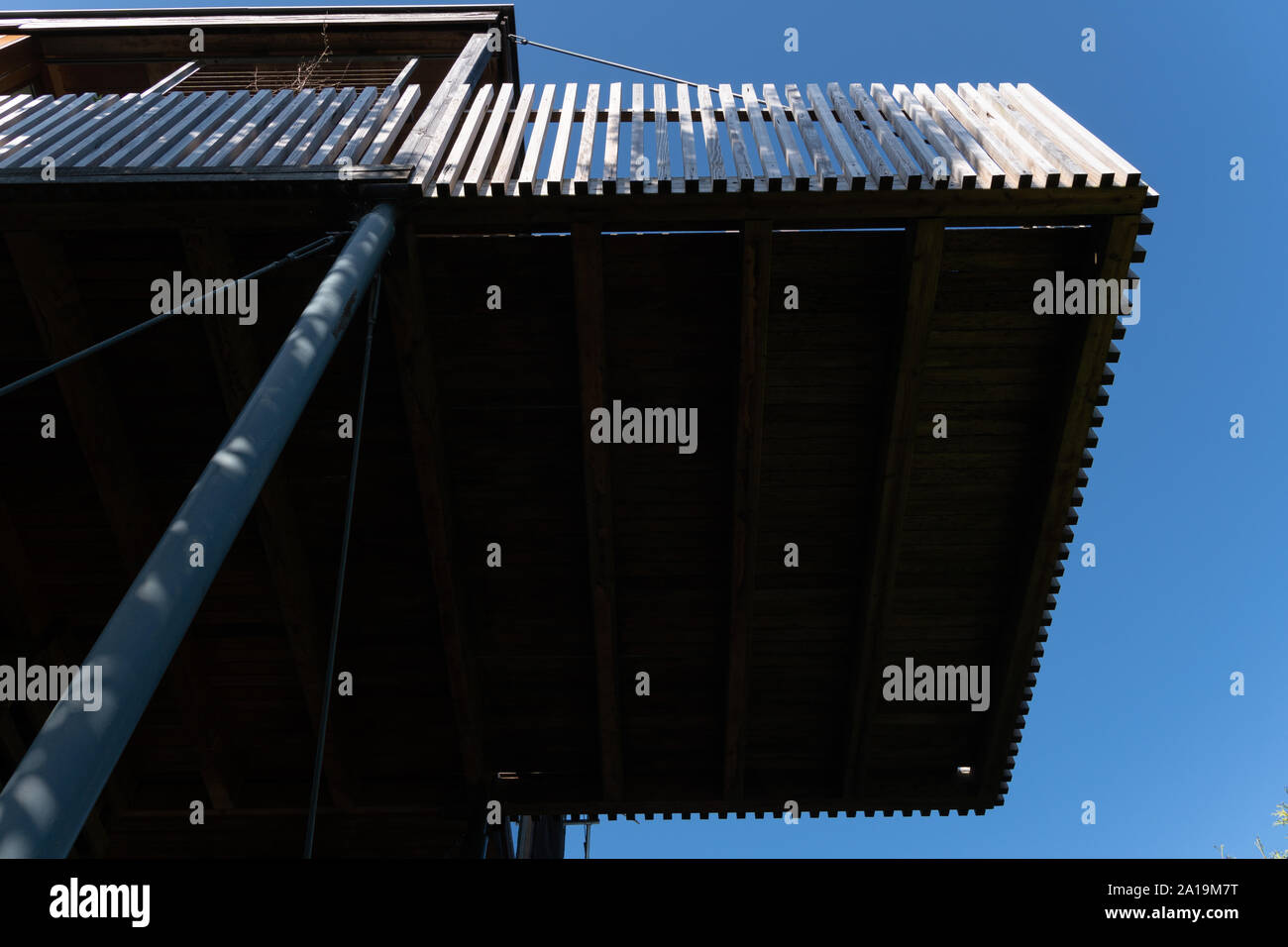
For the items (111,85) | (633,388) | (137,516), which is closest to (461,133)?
(633,388)

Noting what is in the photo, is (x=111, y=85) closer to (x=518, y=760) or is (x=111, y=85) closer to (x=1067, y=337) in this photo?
(x=518, y=760)

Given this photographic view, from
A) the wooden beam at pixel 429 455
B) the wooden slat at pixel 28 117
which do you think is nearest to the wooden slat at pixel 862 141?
the wooden beam at pixel 429 455

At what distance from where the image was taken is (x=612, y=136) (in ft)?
20.3

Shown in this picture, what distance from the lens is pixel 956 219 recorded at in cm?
533

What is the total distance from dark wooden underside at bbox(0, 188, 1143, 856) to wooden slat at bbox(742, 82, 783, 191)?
0.24 m

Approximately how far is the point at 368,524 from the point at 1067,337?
540 centimetres

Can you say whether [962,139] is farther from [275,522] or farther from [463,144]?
[275,522]

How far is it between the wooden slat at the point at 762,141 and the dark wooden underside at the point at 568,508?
24cm

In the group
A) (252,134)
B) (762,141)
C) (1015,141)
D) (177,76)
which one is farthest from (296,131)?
(1015,141)

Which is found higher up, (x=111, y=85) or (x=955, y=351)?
(x=111, y=85)

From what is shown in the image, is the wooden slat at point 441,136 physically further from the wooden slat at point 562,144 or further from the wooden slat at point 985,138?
the wooden slat at point 985,138

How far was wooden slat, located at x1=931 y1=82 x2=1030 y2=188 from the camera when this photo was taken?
5188 millimetres

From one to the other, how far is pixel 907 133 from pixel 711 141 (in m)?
1.34

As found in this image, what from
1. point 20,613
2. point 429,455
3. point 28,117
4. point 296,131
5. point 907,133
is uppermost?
point 28,117
